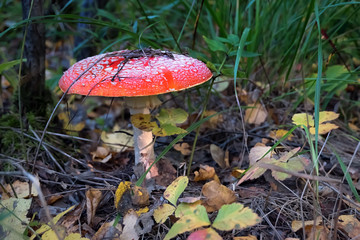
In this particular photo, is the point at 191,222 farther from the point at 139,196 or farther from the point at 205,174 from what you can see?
the point at 205,174

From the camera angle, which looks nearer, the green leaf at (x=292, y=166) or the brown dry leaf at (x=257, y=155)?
the green leaf at (x=292, y=166)

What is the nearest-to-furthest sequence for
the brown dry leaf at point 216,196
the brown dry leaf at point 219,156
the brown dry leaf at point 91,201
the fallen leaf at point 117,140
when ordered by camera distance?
1. the brown dry leaf at point 216,196
2. the brown dry leaf at point 91,201
3. the brown dry leaf at point 219,156
4. the fallen leaf at point 117,140

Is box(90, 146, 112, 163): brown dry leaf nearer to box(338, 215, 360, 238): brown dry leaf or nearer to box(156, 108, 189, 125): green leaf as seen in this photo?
box(156, 108, 189, 125): green leaf

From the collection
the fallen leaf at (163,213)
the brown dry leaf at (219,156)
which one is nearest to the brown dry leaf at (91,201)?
the fallen leaf at (163,213)

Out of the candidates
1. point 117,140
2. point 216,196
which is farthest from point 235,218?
point 117,140

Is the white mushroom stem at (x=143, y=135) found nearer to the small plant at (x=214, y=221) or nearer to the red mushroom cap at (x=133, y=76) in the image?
the red mushroom cap at (x=133, y=76)

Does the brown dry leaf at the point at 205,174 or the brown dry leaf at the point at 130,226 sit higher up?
the brown dry leaf at the point at 130,226

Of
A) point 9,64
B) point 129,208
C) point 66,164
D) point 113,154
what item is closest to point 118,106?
point 113,154

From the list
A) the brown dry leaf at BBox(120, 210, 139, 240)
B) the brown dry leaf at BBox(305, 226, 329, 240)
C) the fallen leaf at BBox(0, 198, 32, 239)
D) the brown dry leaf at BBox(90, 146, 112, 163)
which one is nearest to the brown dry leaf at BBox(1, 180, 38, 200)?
the fallen leaf at BBox(0, 198, 32, 239)
